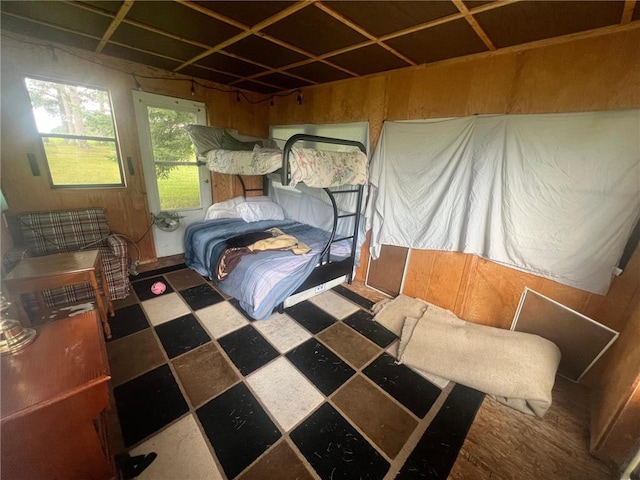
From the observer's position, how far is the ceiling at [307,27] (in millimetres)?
1411

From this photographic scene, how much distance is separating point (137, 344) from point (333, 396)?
158cm

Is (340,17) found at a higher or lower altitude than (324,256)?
higher

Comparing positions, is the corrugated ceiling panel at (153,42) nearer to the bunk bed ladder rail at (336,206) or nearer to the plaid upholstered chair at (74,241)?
the bunk bed ladder rail at (336,206)

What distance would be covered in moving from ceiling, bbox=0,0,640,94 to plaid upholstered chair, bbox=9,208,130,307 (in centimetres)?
159

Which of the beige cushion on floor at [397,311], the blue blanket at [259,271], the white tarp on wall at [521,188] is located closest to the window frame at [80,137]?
the blue blanket at [259,271]

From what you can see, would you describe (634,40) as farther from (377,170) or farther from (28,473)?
(28,473)

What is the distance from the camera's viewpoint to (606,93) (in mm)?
1509

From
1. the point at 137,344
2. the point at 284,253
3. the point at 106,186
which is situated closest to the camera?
the point at 137,344

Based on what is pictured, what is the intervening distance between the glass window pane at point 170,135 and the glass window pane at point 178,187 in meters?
0.13

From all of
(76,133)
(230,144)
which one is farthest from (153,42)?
(76,133)

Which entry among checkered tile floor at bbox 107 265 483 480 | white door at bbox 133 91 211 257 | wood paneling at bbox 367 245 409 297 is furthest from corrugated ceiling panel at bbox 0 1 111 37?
wood paneling at bbox 367 245 409 297

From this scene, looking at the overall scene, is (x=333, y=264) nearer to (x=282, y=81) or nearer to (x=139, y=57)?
(x=282, y=81)

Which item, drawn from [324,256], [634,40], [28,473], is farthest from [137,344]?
[634,40]

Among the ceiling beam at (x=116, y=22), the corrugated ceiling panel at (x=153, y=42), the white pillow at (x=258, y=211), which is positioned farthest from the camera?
the white pillow at (x=258, y=211)
